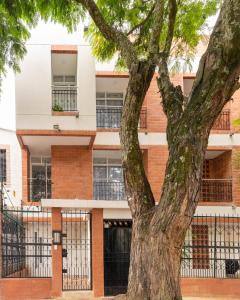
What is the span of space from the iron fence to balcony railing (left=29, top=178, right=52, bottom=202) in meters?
1.12

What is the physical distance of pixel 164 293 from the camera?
724cm

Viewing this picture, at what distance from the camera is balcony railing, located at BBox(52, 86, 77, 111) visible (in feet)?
60.5

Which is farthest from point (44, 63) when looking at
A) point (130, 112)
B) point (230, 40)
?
point (230, 40)

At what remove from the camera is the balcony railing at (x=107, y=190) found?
64.8 ft

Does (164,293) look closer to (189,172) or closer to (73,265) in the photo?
(189,172)

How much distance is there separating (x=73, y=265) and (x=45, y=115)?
5.00 m

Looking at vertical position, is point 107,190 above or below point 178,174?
below

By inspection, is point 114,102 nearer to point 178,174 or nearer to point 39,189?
point 39,189

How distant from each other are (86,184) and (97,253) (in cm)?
496

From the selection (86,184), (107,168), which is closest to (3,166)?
(107,168)

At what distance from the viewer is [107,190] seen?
20031mm

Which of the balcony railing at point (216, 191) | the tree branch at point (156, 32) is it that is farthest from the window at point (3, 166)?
the tree branch at point (156, 32)

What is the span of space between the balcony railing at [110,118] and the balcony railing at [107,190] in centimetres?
214

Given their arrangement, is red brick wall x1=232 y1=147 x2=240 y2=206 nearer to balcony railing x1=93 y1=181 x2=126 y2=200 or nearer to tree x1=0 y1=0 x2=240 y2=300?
balcony railing x1=93 y1=181 x2=126 y2=200
